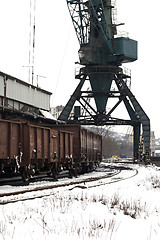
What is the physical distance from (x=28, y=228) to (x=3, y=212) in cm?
163

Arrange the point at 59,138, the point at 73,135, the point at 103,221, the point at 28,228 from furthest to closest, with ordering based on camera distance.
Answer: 1. the point at 73,135
2. the point at 59,138
3. the point at 103,221
4. the point at 28,228

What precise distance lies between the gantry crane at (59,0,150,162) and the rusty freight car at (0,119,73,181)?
27386mm

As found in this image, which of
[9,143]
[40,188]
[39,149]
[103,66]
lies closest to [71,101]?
[103,66]

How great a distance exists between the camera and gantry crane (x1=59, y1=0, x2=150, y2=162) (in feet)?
163

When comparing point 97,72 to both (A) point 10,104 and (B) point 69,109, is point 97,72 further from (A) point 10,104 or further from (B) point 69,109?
(A) point 10,104

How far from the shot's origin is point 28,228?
7188 mm

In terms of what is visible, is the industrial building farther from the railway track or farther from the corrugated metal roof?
the railway track

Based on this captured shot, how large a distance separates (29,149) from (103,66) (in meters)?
33.3

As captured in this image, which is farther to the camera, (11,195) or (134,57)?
(134,57)

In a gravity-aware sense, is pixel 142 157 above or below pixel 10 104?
below

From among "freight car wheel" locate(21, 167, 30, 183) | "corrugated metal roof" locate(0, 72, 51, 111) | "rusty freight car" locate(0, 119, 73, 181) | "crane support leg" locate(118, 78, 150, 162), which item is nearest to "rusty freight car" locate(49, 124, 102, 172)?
"rusty freight car" locate(0, 119, 73, 181)

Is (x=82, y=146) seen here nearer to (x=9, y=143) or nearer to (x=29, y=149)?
(x=29, y=149)

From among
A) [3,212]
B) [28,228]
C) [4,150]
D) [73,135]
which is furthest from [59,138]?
[28,228]

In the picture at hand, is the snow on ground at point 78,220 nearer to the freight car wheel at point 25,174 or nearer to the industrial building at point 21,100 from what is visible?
the freight car wheel at point 25,174
